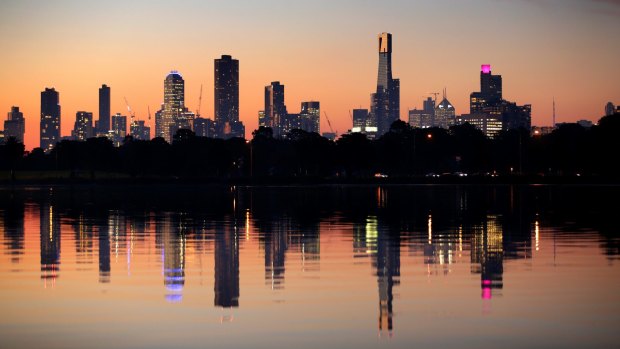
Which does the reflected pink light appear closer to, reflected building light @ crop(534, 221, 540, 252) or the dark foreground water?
the dark foreground water

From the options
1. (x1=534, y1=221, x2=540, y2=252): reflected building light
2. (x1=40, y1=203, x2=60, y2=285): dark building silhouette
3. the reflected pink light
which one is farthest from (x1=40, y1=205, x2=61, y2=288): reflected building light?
(x1=534, y1=221, x2=540, y2=252): reflected building light

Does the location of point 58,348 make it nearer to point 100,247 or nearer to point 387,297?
point 387,297

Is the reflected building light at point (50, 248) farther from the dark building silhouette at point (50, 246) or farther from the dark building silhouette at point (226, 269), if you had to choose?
the dark building silhouette at point (226, 269)

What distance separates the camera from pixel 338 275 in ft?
89.2

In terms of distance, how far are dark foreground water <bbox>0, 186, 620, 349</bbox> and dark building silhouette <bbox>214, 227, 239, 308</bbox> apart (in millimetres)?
62

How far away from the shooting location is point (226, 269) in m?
28.7

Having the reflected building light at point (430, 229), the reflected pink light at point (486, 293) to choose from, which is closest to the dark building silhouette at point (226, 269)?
the reflected pink light at point (486, 293)

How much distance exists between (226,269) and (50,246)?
11.0m

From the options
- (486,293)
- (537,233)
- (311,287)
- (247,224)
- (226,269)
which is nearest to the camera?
(486,293)

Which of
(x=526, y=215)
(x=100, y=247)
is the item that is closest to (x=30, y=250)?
(x=100, y=247)

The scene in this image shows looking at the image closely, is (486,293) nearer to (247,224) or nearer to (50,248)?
(50,248)

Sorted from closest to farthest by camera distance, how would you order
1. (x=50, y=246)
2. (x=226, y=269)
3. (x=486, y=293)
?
1. (x=486, y=293)
2. (x=226, y=269)
3. (x=50, y=246)

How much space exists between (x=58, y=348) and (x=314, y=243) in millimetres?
21960

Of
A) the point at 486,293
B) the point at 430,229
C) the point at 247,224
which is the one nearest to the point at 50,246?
the point at 247,224
